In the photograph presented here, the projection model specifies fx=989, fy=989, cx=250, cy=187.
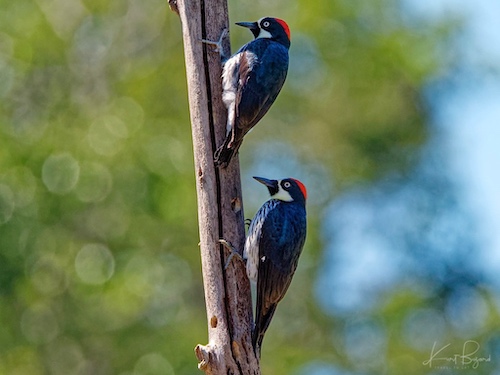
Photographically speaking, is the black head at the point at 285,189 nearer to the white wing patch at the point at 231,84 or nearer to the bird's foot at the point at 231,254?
the white wing patch at the point at 231,84

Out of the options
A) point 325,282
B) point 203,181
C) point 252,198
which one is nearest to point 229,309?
point 203,181

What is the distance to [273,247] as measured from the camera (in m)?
5.75

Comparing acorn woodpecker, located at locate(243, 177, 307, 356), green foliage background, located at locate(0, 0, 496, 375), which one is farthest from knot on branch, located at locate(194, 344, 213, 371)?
green foliage background, located at locate(0, 0, 496, 375)

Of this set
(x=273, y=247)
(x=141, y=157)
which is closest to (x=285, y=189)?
(x=273, y=247)

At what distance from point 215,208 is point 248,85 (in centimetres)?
76

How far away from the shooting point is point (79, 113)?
41.7ft

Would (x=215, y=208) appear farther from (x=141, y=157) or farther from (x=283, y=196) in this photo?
(x=141, y=157)

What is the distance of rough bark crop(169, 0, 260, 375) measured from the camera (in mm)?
5410

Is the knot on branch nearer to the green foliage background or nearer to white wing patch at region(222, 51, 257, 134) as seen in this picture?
white wing patch at region(222, 51, 257, 134)

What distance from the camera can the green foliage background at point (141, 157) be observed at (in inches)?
455

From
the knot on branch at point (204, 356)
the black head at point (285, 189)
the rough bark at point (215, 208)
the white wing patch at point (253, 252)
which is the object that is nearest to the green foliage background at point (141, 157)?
the black head at point (285, 189)

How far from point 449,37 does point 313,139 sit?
2634mm

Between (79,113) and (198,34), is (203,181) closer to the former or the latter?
(198,34)

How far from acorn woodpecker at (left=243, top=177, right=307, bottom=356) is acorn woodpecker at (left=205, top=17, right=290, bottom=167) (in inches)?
19.1
